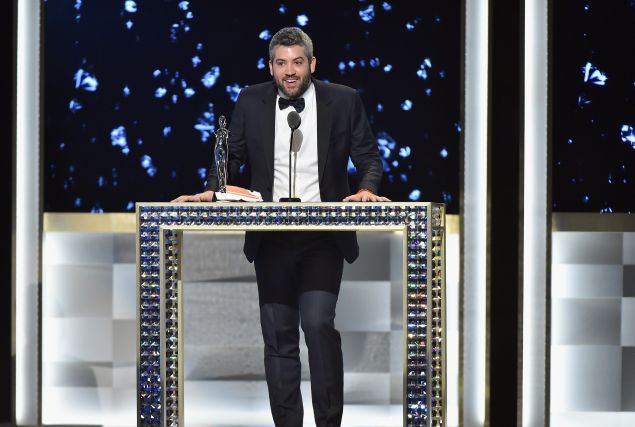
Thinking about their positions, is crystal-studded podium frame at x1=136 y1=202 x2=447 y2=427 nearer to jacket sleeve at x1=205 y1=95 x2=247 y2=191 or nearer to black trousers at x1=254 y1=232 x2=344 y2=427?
black trousers at x1=254 y1=232 x2=344 y2=427

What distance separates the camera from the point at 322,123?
3.32 m

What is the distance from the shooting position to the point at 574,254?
4.17 meters

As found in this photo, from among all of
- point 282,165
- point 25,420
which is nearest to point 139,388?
point 282,165

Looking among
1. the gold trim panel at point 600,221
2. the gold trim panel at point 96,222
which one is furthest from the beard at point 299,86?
the gold trim panel at point 600,221

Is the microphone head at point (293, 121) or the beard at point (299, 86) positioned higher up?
the beard at point (299, 86)

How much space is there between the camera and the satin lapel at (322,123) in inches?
129

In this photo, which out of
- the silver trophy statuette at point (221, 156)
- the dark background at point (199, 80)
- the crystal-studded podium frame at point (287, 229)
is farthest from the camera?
the dark background at point (199, 80)

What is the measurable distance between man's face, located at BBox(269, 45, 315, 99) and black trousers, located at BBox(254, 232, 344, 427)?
0.59 m

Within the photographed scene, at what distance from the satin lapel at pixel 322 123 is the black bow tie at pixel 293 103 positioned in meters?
0.08

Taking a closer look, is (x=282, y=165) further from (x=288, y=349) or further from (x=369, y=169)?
(x=288, y=349)

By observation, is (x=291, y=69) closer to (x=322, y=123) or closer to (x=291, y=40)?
(x=291, y=40)

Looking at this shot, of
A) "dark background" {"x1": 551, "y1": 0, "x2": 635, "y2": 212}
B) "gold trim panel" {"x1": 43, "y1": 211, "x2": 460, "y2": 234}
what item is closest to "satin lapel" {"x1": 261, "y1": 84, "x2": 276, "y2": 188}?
"gold trim panel" {"x1": 43, "y1": 211, "x2": 460, "y2": 234}

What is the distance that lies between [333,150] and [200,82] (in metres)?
1.22

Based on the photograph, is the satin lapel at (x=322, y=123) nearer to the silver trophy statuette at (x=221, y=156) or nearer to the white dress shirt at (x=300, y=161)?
the white dress shirt at (x=300, y=161)
